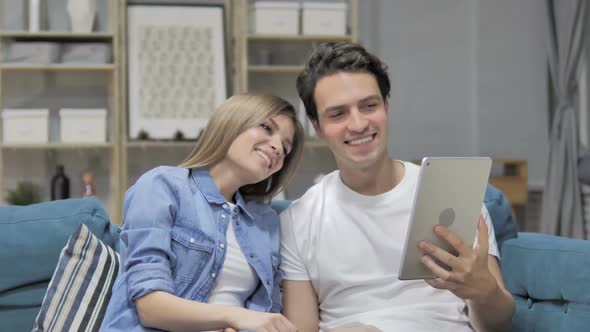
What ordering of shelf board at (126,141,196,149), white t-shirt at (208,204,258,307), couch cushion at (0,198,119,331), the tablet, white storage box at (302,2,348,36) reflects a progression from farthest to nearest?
white storage box at (302,2,348,36), shelf board at (126,141,196,149), couch cushion at (0,198,119,331), white t-shirt at (208,204,258,307), the tablet

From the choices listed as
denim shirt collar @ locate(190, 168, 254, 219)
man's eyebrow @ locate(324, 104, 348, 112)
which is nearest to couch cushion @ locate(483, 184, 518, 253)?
man's eyebrow @ locate(324, 104, 348, 112)

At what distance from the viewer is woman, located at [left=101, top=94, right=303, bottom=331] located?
151cm

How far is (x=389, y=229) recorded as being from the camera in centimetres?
174

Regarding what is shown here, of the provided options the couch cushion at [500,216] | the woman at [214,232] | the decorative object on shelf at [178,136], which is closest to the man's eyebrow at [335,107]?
the woman at [214,232]

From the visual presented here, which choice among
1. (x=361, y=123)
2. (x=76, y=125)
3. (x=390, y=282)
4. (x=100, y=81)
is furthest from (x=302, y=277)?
(x=100, y=81)

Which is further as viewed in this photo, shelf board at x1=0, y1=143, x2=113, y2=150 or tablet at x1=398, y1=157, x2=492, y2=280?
shelf board at x1=0, y1=143, x2=113, y2=150

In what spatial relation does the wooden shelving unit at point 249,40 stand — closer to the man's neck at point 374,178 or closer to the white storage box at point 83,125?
the white storage box at point 83,125

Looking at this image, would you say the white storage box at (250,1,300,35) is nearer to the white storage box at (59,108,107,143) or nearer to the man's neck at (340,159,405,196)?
the white storage box at (59,108,107,143)

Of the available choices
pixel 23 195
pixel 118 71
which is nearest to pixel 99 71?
pixel 118 71

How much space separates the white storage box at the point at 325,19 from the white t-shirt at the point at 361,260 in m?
2.93

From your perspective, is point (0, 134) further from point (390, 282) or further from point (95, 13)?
point (390, 282)

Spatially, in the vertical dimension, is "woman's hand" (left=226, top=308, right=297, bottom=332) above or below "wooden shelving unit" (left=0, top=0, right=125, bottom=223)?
below

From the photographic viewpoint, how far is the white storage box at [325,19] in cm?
458

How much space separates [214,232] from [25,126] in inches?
124
